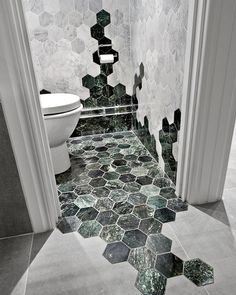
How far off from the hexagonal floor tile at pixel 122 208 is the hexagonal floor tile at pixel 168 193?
190 mm

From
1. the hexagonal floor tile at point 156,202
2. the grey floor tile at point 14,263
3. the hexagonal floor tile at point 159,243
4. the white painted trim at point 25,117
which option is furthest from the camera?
the hexagonal floor tile at point 156,202

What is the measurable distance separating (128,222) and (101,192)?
0.27 metres

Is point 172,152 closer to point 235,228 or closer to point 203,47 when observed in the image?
point 235,228

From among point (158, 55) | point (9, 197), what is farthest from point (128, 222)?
point (158, 55)

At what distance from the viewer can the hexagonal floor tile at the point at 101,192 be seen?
1.30m

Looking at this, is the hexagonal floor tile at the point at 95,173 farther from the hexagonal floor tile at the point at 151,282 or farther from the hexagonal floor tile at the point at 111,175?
the hexagonal floor tile at the point at 151,282

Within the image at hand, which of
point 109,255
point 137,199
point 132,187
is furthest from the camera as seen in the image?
point 132,187

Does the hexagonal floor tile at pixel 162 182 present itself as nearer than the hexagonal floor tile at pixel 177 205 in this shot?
No

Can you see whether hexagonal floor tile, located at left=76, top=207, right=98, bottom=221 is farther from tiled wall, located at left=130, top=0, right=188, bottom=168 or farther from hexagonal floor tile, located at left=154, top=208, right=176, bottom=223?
tiled wall, located at left=130, top=0, right=188, bottom=168

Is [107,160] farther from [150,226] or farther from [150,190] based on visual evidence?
[150,226]

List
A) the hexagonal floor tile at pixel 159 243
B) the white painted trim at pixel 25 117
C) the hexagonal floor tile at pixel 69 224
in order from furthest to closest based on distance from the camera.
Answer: the hexagonal floor tile at pixel 69 224
the hexagonal floor tile at pixel 159 243
the white painted trim at pixel 25 117

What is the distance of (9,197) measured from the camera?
980mm

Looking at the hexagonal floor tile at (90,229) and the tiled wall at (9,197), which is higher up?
the tiled wall at (9,197)

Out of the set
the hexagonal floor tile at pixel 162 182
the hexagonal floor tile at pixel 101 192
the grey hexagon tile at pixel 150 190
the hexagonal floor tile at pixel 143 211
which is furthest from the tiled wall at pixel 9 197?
the hexagonal floor tile at pixel 162 182
